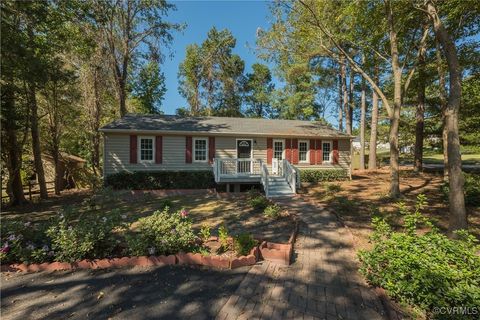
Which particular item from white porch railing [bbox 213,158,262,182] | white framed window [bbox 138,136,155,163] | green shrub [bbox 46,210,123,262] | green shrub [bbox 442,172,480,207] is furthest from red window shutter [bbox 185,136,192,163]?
green shrub [bbox 442,172,480,207]

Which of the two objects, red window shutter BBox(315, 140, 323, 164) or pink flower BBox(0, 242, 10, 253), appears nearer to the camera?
pink flower BBox(0, 242, 10, 253)

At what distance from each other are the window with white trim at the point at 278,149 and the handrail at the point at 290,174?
2468 millimetres

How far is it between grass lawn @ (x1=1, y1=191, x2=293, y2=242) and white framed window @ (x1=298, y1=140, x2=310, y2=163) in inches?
225

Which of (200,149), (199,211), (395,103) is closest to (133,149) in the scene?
(200,149)

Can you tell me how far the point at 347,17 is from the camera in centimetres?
1095

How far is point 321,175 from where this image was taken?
14922 mm

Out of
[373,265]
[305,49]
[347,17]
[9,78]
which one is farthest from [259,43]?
[373,265]

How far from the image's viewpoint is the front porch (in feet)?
36.3

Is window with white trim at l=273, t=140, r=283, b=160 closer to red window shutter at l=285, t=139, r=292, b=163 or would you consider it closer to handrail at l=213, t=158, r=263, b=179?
red window shutter at l=285, t=139, r=292, b=163

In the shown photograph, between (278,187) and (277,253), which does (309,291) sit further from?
(278,187)

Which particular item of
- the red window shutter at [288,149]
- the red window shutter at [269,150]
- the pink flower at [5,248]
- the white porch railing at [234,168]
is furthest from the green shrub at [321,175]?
the pink flower at [5,248]

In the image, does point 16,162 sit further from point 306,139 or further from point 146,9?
point 306,139

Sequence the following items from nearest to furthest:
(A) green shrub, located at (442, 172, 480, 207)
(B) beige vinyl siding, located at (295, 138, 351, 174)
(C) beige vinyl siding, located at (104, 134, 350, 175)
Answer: (A) green shrub, located at (442, 172, 480, 207) → (C) beige vinyl siding, located at (104, 134, 350, 175) → (B) beige vinyl siding, located at (295, 138, 351, 174)

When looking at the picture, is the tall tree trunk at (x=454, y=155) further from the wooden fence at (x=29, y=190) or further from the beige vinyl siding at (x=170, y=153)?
the wooden fence at (x=29, y=190)
